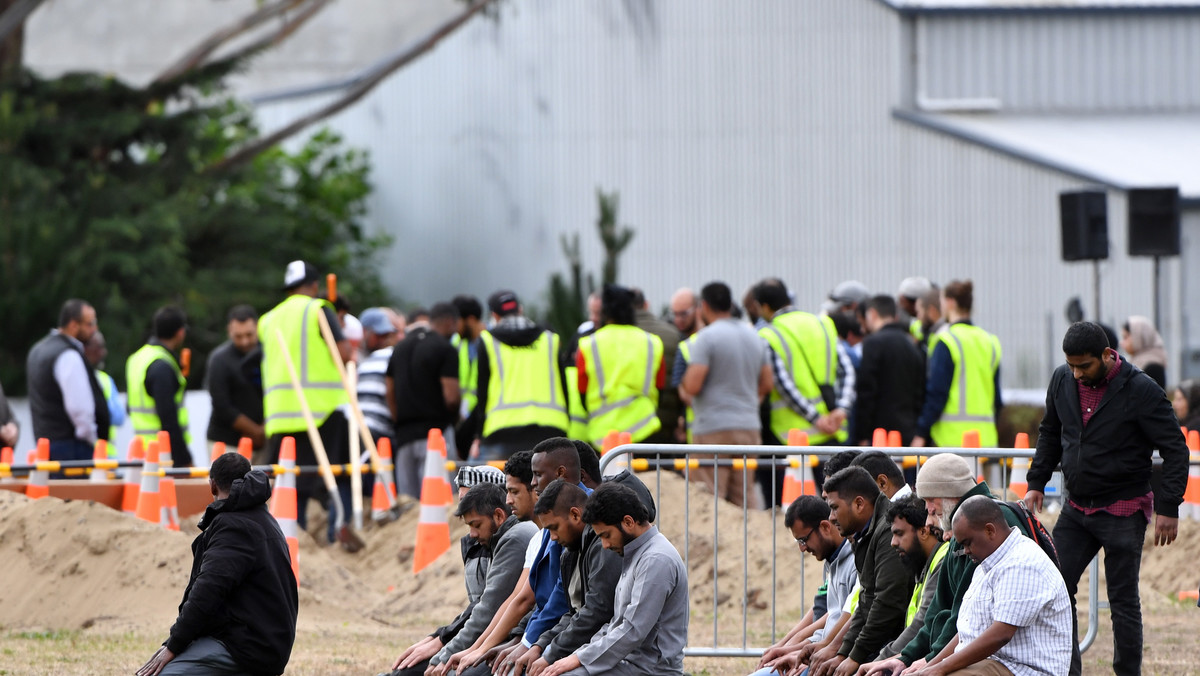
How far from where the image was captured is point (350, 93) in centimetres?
3581

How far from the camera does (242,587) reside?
7.66 meters

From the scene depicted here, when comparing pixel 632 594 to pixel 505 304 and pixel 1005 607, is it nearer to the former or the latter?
pixel 1005 607

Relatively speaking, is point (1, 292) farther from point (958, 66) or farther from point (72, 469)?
point (958, 66)

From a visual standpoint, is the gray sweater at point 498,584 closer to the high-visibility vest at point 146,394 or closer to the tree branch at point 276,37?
the high-visibility vest at point 146,394

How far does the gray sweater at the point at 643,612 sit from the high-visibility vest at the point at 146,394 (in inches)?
307

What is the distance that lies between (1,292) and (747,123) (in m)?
12.1

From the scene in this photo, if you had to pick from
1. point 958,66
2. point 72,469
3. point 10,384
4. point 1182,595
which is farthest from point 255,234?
point 1182,595

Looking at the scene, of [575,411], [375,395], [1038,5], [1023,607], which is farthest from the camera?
[1038,5]

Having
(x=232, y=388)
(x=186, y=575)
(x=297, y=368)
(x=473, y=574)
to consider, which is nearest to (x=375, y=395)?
(x=232, y=388)

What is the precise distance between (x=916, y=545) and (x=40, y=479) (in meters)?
8.41

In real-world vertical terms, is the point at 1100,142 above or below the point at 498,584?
above

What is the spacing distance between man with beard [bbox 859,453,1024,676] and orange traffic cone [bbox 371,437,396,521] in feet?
24.8

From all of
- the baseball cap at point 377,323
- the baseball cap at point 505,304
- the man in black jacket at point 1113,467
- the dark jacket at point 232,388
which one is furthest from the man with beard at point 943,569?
the baseball cap at point 377,323

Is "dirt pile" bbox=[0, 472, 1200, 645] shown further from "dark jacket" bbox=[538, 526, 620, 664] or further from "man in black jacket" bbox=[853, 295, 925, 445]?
"dark jacket" bbox=[538, 526, 620, 664]
